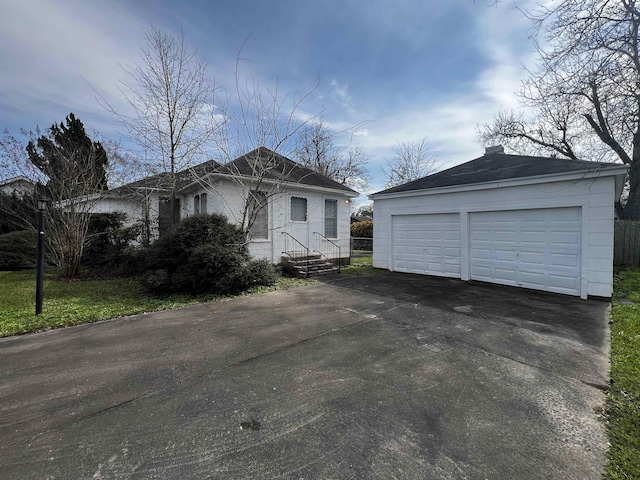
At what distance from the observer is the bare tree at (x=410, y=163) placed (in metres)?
26.6

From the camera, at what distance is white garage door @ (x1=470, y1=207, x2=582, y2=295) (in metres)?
7.00

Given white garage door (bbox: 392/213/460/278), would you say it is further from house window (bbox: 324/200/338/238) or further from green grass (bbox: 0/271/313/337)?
green grass (bbox: 0/271/313/337)

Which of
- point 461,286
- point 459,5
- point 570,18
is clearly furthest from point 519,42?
point 461,286

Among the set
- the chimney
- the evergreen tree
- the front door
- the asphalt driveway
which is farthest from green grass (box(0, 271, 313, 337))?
the chimney

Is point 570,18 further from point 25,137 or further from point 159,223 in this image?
point 25,137

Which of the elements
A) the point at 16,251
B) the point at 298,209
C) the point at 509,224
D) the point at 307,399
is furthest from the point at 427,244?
the point at 16,251

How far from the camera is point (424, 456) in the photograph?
2010mm

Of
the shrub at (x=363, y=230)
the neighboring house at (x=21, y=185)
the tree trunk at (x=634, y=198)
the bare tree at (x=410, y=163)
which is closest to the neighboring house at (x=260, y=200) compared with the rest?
the neighboring house at (x=21, y=185)

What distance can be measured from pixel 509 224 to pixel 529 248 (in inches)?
31.9

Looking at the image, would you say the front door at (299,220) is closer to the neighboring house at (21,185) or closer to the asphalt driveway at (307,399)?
the asphalt driveway at (307,399)

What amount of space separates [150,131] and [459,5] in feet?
30.5

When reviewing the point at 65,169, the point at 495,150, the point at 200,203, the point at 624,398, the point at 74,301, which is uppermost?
the point at 495,150

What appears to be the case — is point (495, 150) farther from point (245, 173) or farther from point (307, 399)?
point (307, 399)

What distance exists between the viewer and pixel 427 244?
32.2 feet
